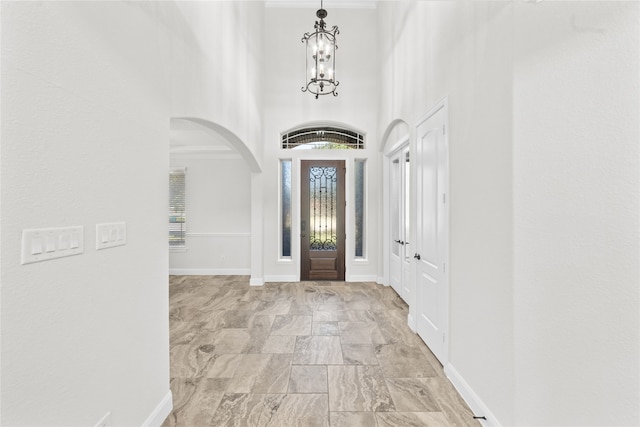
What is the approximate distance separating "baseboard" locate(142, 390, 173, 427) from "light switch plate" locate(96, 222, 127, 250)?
114 centimetres

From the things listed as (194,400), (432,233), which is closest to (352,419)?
(194,400)

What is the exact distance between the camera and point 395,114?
14.8 ft

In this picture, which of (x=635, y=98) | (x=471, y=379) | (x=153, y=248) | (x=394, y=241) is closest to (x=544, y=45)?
(x=635, y=98)

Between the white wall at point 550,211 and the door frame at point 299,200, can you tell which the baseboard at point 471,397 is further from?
the door frame at point 299,200

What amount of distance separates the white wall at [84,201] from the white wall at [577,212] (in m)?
2.16

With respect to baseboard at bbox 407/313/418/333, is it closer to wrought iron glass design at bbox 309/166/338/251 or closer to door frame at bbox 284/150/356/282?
door frame at bbox 284/150/356/282

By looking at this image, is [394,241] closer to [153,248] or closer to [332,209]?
[332,209]

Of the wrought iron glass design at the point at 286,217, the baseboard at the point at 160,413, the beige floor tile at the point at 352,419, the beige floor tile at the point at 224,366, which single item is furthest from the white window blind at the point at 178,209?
the beige floor tile at the point at 352,419

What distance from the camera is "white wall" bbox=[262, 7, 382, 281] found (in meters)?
5.96

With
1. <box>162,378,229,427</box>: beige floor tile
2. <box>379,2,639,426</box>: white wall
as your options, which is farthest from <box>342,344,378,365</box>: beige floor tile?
<box>162,378,229,427</box>: beige floor tile

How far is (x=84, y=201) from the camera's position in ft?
4.66

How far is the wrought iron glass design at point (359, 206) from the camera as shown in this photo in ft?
20.3

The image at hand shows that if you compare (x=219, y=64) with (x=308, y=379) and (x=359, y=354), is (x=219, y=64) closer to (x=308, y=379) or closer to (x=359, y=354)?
(x=308, y=379)

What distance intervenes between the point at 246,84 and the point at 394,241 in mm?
3447
